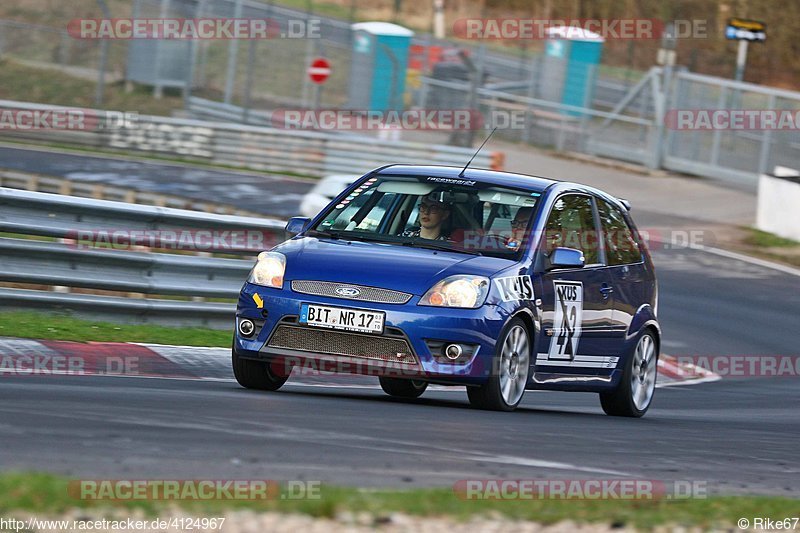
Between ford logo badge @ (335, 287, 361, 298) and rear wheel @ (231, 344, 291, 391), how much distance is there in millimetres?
729

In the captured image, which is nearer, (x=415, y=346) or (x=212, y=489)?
(x=212, y=489)

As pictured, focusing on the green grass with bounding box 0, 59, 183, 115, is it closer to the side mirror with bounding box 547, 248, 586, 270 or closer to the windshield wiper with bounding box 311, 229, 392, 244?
the windshield wiper with bounding box 311, 229, 392, 244

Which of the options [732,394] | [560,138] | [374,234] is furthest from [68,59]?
[374,234]

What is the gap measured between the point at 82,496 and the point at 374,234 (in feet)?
15.7

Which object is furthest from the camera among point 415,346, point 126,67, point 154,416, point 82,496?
point 126,67

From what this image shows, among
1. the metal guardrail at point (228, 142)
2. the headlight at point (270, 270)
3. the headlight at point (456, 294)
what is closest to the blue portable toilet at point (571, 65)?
the metal guardrail at point (228, 142)

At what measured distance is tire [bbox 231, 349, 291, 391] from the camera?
361 inches

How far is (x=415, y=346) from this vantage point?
8609 mm

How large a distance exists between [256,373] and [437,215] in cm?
156

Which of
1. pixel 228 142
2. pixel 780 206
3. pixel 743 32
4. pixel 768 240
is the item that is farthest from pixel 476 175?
pixel 743 32

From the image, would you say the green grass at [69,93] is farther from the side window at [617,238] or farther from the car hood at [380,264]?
the car hood at [380,264]

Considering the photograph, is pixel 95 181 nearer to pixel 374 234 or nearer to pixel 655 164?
pixel 655 164

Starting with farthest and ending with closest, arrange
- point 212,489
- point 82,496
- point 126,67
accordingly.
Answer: point 126,67 → point 212,489 → point 82,496

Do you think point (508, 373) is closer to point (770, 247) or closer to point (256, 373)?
point (256, 373)
